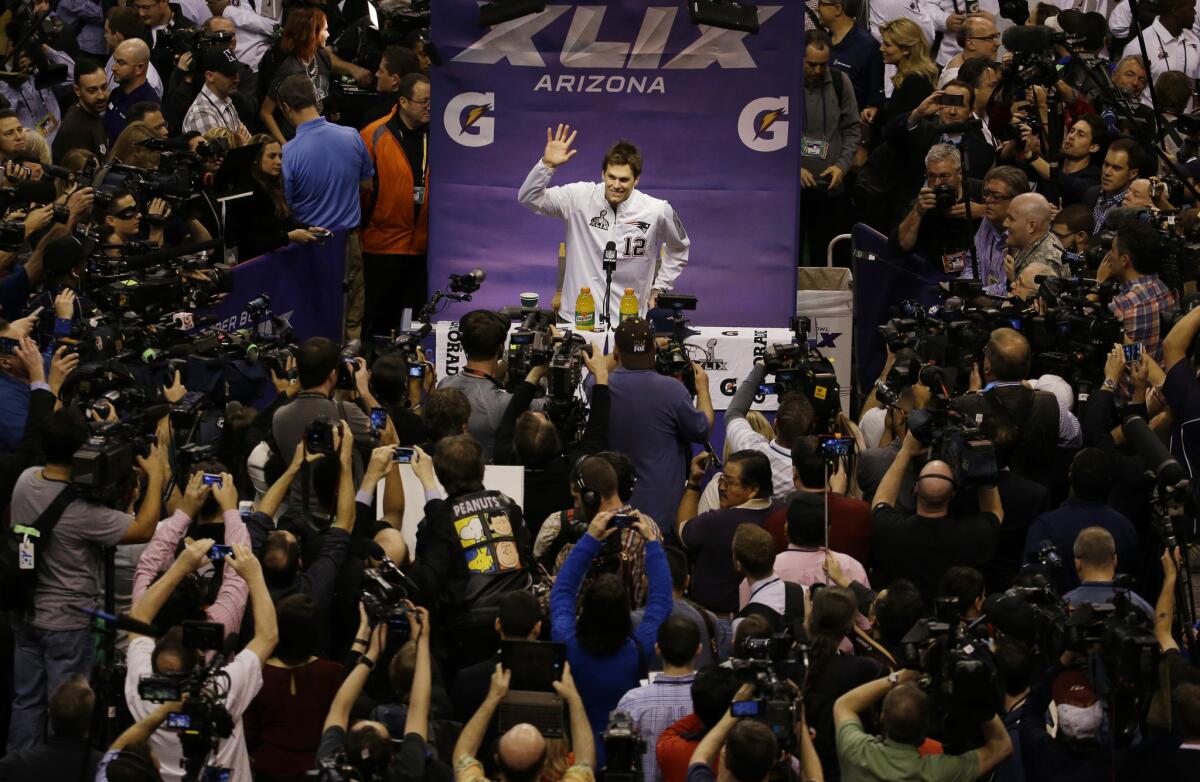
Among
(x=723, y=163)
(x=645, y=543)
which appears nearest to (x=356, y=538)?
(x=645, y=543)

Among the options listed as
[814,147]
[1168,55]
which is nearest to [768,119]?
[814,147]

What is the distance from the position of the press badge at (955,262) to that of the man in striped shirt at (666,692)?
6.35 metres

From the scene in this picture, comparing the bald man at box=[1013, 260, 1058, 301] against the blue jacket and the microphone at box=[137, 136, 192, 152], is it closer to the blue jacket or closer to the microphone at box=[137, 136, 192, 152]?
the blue jacket

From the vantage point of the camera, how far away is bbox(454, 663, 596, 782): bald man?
20.5 feet

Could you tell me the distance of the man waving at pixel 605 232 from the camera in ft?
40.8

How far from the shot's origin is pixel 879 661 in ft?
24.2

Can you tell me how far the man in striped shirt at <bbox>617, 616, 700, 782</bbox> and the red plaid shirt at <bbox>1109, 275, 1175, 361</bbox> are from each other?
4168 millimetres

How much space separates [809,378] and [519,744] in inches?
149

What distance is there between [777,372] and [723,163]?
4755 mm

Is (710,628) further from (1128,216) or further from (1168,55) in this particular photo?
(1168,55)

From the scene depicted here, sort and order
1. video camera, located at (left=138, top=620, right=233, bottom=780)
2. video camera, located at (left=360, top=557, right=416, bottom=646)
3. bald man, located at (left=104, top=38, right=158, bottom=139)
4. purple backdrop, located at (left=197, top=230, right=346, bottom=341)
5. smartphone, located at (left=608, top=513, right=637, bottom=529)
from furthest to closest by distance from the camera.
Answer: bald man, located at (left=104, top=38, right=158, bottom=139) → purple backdrop, located at (left=197, top=230, right=346, bottom=341) → smartphone, located at (left=608, top=513, right=637, bottom=529) → video camera, located at (left=360, top=557, right=416, bottom=646) → video camera, located at (left=138, top=620, right=233, bottom=780)

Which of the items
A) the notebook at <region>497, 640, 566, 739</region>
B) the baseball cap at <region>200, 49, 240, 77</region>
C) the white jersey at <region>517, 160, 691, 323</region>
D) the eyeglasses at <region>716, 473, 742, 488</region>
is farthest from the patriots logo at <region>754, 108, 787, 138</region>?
the notebook at <region>497, 640, 566, 739</region>

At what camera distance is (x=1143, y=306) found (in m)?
10.1

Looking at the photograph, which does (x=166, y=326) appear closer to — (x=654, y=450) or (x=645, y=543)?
(x=654, y=450)
